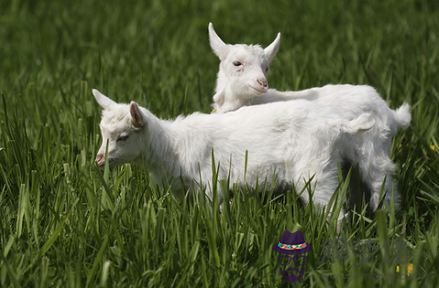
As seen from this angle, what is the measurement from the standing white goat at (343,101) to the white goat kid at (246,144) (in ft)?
0.69

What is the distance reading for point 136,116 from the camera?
3201 mm

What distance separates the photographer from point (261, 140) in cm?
331

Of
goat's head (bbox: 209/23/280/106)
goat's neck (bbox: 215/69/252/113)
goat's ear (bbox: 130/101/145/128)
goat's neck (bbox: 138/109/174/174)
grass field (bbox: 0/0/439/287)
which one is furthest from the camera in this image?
goat's neck (bbox: 215/69/252/113)

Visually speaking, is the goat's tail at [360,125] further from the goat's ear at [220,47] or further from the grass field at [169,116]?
the goat's ear at [220,47]

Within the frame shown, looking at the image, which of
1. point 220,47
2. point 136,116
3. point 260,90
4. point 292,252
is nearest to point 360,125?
point 260,90

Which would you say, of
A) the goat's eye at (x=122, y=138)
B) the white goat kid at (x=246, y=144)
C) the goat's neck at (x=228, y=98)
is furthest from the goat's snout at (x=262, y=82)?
the goat's eye at (x=122, y=138)

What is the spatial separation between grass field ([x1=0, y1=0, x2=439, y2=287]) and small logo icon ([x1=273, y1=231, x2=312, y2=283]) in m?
0.05

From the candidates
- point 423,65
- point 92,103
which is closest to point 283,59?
point 423,65

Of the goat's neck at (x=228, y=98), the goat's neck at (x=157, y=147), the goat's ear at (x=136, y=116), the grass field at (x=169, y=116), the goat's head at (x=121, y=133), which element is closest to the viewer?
the grass field at (x=169, y=116)

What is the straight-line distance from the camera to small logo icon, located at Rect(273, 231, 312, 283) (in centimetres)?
266

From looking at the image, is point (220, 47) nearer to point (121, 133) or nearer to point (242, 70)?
point (242, 70)

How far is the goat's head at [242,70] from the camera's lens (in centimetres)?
356

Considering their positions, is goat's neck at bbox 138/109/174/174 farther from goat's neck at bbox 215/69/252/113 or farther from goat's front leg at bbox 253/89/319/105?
goat's front leg at bbox 253/89/319/105

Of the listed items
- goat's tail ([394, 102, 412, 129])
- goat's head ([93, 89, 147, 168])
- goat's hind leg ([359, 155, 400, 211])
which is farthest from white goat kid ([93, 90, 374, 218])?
Result: goat's tail ([394, 102, 412, 129])
